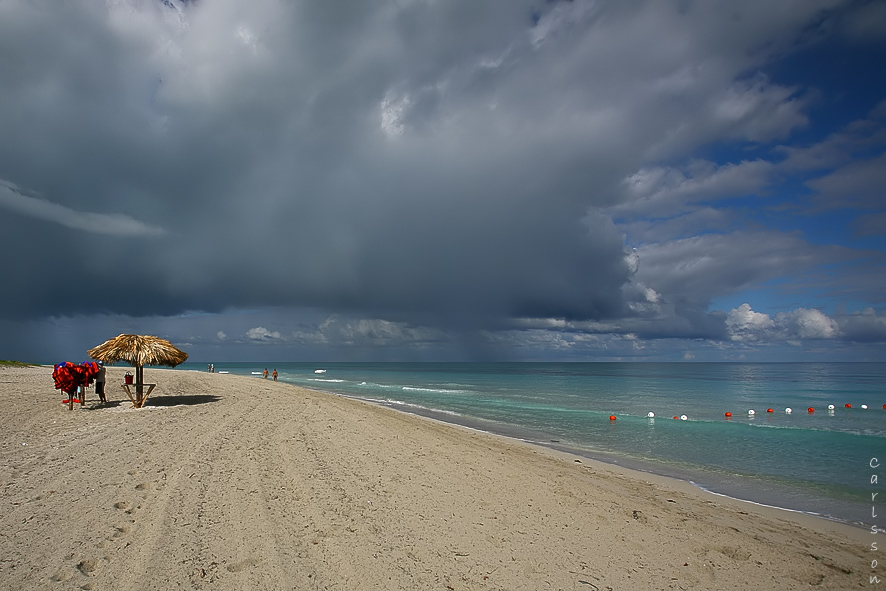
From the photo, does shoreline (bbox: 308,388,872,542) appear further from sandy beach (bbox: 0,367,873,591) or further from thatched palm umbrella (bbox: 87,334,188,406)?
thatched palm umbrella (bbox: 87,334,188,406)

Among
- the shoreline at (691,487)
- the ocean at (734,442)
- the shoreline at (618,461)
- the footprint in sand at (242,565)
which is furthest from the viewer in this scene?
the ocean at (734,442)

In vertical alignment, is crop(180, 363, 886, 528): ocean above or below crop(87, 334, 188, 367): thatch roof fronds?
below

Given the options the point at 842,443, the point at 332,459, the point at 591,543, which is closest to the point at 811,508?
the point at 591,543

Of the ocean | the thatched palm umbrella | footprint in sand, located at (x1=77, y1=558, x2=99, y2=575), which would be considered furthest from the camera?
the thatched palm umbrella

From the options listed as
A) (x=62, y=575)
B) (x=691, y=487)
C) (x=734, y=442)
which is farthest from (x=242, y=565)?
(x=734, y=442)

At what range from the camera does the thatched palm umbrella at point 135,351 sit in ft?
46.9

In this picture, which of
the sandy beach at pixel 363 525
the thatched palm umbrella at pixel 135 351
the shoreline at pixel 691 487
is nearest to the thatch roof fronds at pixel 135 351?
the thatched palm umbrella at pixel 135 351

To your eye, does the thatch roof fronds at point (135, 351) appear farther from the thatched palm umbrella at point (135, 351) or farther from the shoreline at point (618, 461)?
the shoreline at point (618, 461)

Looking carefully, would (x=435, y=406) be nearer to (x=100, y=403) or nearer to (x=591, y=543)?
(x=100, y=403)

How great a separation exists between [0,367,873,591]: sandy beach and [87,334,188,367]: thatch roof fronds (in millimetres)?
3880

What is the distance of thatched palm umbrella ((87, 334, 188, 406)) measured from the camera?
46.9ft

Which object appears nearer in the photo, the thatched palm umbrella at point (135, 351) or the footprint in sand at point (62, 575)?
the footprint in sand at point (62, 575)

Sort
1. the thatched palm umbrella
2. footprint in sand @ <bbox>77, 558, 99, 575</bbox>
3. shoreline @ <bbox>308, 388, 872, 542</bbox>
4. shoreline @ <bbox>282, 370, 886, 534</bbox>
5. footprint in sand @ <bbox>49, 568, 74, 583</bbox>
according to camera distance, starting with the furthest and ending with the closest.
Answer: the thatched palm umbrella, shoreline @ <bbox>282, 370, 886, 534</bbox>, shoreline @ <bbox>308, 388, 872, 542</bbox>, footprint in sand @ <bbox>77, 558, 99, 575</bbox>, footprint in sand @ <bbox>49, 568, 74, 583</bbox>

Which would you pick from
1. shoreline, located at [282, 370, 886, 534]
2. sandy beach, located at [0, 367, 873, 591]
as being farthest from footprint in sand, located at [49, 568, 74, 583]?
shoreline, located at [282, 370, 886, 534]
